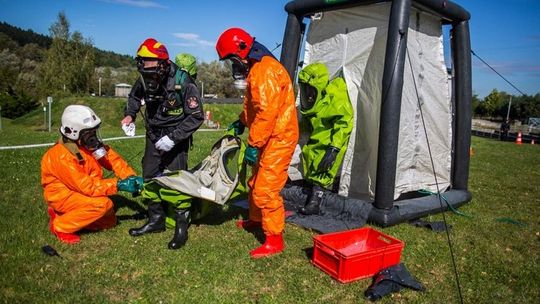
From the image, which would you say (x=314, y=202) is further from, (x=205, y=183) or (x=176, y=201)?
(x=176, y=201)

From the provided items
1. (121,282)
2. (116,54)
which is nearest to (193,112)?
(121,282)

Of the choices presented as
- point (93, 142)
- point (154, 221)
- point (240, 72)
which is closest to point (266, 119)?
point (240, 72)

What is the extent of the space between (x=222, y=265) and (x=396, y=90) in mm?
3029

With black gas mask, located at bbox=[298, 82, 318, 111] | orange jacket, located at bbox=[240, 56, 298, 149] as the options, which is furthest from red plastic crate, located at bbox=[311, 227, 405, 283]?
black gas mask, located at bbox=[298, 82, 318, 111]

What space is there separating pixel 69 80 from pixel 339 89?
42174 mm

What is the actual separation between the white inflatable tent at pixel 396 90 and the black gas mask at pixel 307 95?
63 centimetres

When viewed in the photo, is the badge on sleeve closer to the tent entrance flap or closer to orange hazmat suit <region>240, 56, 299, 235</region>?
orange hazmat suit <region>240, 56, 299, 235</region>

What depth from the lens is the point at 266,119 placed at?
399 centimetres

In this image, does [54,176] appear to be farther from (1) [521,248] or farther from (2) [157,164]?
(1) [521,248]

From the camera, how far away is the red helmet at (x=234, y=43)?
421cm

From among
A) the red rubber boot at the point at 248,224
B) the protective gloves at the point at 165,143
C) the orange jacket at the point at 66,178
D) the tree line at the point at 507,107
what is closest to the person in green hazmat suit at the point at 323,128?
the red rubber boot at the point at 248,224

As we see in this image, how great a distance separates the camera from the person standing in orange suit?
13.2ft

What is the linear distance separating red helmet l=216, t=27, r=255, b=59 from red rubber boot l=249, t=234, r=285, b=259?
1.94 meters

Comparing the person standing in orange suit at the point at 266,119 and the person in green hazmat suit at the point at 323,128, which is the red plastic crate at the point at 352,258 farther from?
the person in green hazmat suit at the point at 323,128
